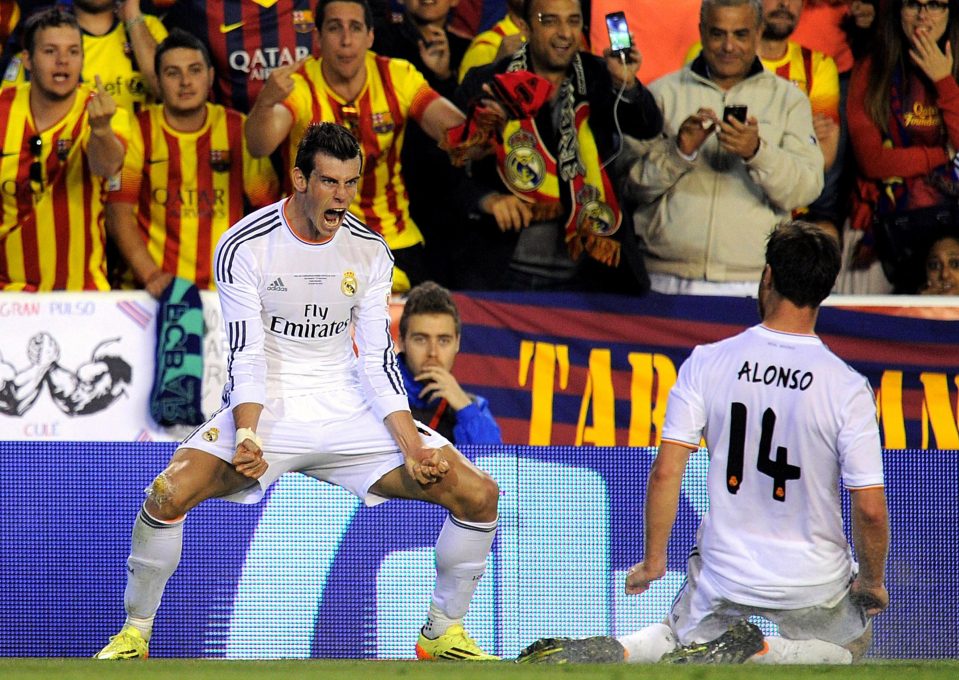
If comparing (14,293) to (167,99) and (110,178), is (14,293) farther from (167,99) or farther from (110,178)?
(167,99)

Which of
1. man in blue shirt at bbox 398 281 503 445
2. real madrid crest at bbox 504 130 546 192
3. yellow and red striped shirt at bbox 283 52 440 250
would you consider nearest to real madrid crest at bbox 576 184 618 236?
real madrid crest at bbox 504 130 546 192

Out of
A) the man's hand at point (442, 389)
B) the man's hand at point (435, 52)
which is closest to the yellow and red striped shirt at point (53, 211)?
the man's hand at point (435, 52)

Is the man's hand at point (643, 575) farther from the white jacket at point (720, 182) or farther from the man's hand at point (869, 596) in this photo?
the white jacket at point (720, 182)

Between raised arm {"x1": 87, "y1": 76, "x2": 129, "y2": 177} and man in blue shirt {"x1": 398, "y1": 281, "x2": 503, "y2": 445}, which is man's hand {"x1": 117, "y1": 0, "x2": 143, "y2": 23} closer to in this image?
raised arm {"x1": 87, "y1": 76, "x2": 129, "y2": 177}

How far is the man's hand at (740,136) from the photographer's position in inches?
269

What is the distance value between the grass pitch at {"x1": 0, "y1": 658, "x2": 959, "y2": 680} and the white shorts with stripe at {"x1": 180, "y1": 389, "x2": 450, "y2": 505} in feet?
3.02

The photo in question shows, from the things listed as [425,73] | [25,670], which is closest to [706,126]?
[425,73]

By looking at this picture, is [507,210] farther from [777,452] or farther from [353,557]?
[777,452]

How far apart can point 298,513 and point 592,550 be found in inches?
43.8

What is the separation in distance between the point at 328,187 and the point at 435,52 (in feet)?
9.64

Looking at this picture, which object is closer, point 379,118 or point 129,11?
point 379,118

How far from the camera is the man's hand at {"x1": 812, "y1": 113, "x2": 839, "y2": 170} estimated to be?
7.45 metres

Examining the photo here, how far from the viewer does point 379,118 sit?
7105 millimetres

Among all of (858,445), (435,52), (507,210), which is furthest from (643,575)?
(435,52)
